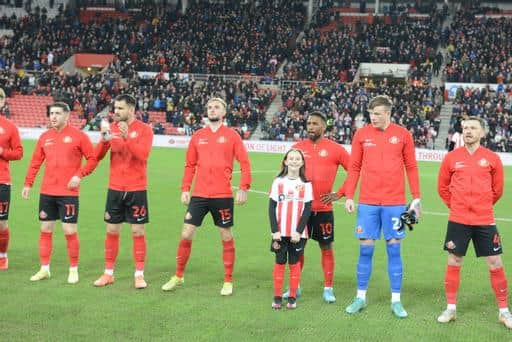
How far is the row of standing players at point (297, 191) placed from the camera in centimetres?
712

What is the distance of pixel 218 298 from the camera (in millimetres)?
7891

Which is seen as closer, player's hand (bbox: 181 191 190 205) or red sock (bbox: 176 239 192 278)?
A: player's hand (bbox: 181 191 190 205)

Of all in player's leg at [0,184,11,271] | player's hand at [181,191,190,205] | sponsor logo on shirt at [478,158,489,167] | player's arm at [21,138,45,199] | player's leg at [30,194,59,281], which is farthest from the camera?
player's leg at [0,184,11,271]

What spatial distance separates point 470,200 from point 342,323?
178 cm

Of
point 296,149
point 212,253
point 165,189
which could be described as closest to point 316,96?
point 165,189

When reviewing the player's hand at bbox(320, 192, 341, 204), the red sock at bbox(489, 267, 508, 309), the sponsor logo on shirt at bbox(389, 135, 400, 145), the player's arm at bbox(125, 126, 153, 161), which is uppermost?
the sponsor logo on shirt at bbox(389, 135, 400, 145)

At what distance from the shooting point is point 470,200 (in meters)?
7.04

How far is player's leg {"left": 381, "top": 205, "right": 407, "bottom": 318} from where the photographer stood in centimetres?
735

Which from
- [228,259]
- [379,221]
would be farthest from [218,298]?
[379,221]

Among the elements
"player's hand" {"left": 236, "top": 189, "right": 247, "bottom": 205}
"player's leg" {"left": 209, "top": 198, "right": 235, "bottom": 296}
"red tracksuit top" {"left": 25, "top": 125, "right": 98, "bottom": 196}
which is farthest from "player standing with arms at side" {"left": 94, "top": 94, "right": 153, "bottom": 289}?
"player's hand" {"left": 236, "top": 189, "right": 247, "bottom": 205}

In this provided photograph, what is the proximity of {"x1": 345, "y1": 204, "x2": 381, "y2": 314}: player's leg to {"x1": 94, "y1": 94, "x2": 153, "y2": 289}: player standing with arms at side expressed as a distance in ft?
8.35

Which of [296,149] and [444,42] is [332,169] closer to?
[296,149]

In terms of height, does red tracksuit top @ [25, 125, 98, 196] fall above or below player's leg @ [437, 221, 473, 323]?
above

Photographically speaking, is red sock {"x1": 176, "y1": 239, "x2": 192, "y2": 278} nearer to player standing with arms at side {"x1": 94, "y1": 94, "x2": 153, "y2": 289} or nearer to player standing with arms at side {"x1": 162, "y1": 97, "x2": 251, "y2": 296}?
player standing with arms at side {"x1": 162, "y1": 97, "x2": 251, "y2": 296}
